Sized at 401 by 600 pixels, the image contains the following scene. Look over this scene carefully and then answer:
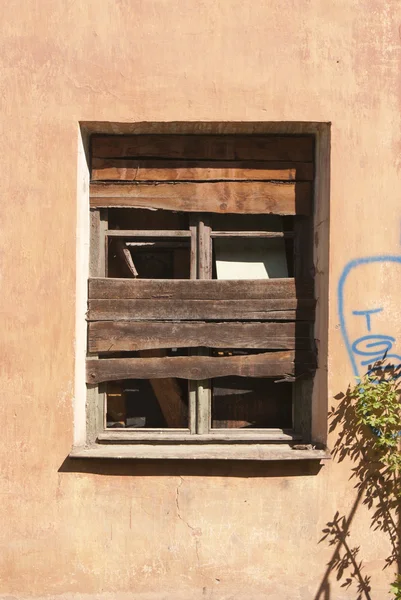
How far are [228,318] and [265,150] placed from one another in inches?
46.8

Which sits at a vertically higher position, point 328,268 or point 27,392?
point 328,268

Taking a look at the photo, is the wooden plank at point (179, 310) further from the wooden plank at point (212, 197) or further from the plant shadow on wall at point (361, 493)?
the plant shadow on wall at point (361, 493)

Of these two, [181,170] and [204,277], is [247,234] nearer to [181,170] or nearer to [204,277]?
[204,277]

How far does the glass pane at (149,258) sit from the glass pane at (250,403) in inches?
33.1

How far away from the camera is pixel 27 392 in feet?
11.0

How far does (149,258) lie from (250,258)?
0.72m

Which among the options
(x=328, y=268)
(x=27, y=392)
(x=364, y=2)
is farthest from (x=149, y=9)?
(x=27, y=392)

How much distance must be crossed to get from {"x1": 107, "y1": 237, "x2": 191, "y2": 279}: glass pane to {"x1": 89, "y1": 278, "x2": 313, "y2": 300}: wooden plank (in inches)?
6.7

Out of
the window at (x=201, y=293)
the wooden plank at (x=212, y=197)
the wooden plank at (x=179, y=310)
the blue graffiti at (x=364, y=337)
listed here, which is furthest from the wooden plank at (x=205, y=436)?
the wooden plank at (x=212, y=197)

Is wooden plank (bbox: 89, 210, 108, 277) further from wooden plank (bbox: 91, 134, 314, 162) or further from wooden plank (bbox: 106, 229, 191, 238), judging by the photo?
Answer: wooden plank (bbox: 91, 134, 314, 162)

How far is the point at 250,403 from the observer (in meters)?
3.65

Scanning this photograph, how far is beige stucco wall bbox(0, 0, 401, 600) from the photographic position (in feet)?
11.0

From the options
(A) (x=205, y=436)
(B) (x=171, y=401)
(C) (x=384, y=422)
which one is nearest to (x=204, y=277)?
(B) (x=171, y=401)

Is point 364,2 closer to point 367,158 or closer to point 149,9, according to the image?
point 367,158
